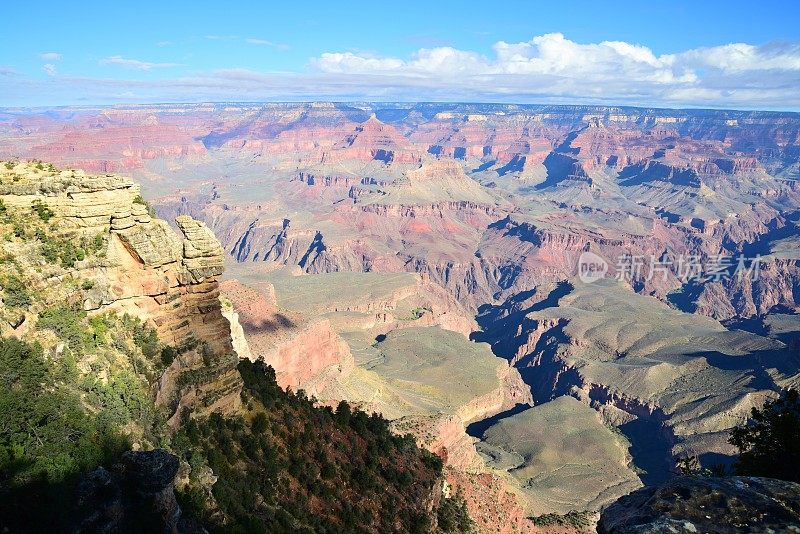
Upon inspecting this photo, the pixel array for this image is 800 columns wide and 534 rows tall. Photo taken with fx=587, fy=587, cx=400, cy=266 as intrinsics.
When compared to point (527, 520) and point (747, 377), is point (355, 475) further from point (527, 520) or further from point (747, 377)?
point (747, 377)

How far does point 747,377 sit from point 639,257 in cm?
10440

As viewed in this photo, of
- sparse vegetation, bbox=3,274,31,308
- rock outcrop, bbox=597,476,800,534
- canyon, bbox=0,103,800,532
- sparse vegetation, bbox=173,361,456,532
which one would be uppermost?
sparse vegetation, bbox=3,274,31,308

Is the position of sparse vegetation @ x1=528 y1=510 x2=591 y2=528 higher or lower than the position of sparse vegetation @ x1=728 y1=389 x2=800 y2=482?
lower

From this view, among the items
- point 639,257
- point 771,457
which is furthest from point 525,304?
point 771,457

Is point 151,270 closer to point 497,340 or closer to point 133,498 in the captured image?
point 133,498

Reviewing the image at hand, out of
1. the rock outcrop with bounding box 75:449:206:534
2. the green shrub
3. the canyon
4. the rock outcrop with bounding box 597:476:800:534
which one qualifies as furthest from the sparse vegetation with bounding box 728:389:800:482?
the green shrub

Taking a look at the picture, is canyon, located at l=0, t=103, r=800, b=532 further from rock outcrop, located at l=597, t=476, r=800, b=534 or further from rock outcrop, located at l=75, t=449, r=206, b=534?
rock outcrop, located at l=597, t=476, r=800, b=534

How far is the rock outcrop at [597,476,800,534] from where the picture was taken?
9.69m

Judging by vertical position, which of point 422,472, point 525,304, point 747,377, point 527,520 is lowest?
point 525,304

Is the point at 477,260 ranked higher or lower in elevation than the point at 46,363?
lower

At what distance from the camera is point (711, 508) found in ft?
33.2

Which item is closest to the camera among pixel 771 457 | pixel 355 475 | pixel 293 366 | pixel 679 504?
pixel 679 504

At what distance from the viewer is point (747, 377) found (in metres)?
83.9

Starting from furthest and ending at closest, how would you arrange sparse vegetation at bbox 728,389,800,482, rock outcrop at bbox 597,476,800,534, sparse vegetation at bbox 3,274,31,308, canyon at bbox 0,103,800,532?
1. canyon at bbox 0,103,800,532
2. sparse vegetation at bbox 728,389,800,482
3. sparse vegetation at bbox 3,274,31,308
4. rock outcrop at bbox 597,476,800,534
